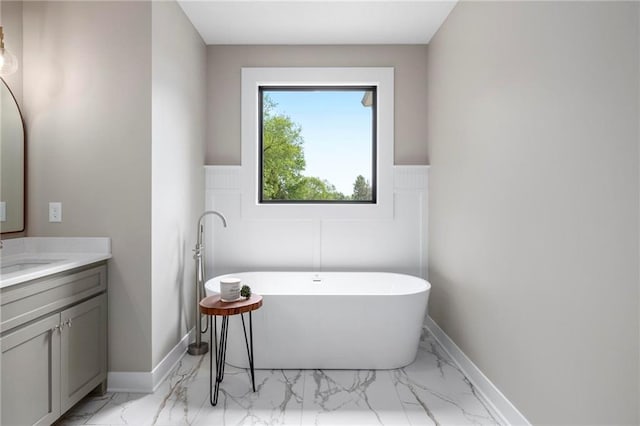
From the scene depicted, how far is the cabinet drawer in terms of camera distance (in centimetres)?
153

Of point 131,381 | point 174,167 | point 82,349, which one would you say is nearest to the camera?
point 82,349

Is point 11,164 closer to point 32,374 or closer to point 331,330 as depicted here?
point 32,374

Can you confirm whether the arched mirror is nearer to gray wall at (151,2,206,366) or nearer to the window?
gray wall at (151,2,206,366)

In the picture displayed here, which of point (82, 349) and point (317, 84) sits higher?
point (317, 84)

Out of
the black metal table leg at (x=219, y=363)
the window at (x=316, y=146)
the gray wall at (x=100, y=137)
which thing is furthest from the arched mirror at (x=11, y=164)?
the window at (x=316, y=146)

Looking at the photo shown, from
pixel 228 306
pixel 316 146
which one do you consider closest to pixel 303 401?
pixel 228 306

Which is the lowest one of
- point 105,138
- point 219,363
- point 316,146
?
point 219,363

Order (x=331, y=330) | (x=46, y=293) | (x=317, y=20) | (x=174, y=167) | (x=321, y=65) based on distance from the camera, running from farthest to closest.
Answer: (x=321, y=65) → (x=317, y=20) → (x=174, y=167) → (x=331, y=330) → (x=46, y=293)

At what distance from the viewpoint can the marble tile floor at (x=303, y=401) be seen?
1935 mm

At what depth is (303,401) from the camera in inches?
83.0

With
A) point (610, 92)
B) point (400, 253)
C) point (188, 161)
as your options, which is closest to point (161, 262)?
point (188, 161)

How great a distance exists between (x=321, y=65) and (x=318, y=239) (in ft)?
5.23

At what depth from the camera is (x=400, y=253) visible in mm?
3344

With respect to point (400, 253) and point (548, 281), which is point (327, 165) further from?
point (548, 281)
